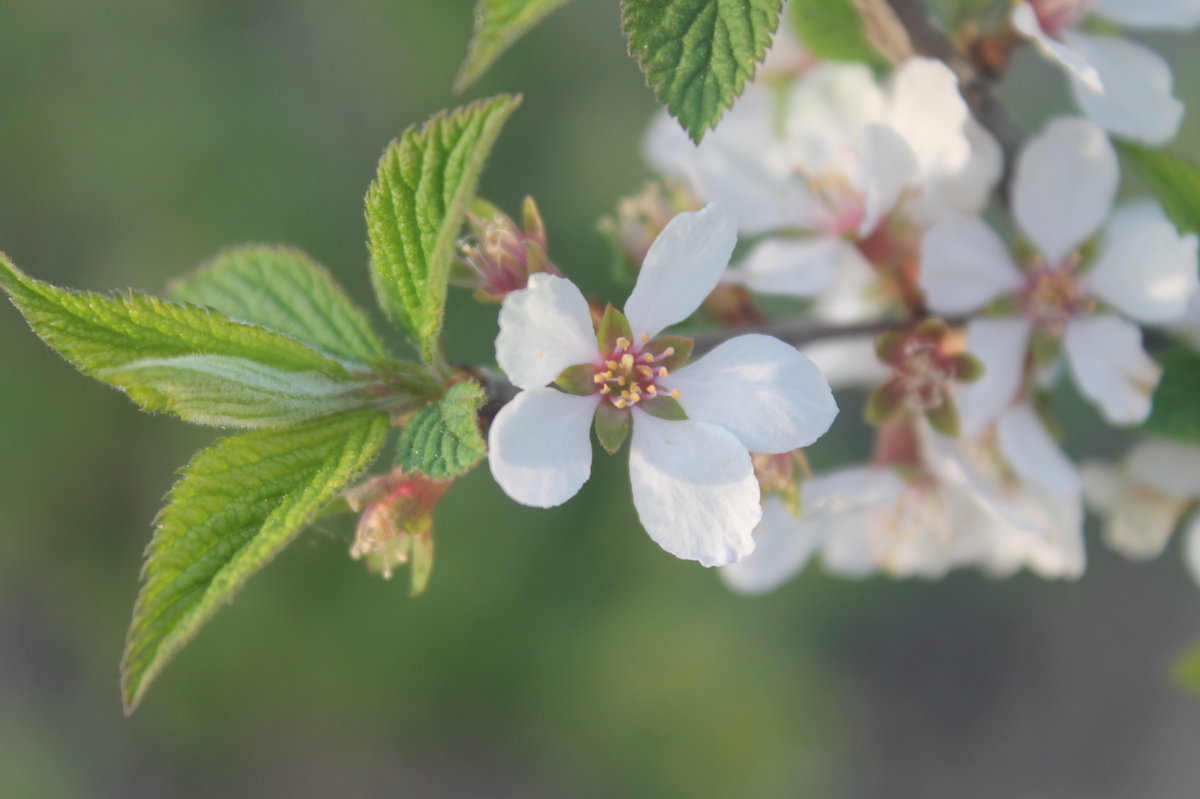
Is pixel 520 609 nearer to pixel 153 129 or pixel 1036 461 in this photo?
pixel 153 129

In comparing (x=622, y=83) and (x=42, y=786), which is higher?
(x=622, y=83)

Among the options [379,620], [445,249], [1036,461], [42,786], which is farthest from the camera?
[42,786]

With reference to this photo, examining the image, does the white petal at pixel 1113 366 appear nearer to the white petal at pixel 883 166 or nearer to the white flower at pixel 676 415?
the white petal at pixel 883 166

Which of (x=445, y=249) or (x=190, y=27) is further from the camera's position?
(x=190, y=27)

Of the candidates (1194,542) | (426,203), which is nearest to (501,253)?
(426,203)

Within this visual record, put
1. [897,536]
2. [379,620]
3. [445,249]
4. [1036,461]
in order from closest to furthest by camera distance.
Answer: [445,249] → [1036,461] → [897,536] → [379,620]

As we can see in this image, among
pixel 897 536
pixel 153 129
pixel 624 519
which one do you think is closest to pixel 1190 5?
pixel 897 536

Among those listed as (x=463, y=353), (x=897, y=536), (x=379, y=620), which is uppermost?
(x=897, y=536)
